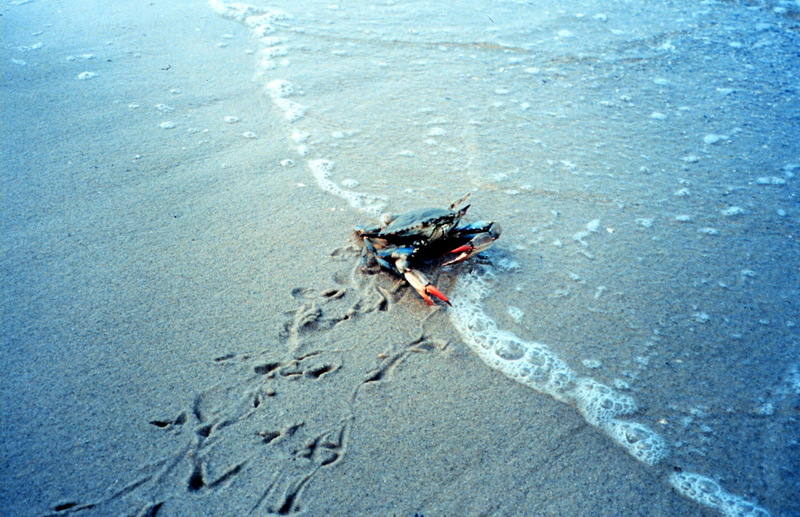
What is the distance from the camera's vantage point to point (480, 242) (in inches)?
146

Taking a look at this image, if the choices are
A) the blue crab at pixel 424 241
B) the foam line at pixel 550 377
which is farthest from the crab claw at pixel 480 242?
the foam line at pixel 550 377

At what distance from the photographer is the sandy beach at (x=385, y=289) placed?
261cm

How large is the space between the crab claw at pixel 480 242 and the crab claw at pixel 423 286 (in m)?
0.39

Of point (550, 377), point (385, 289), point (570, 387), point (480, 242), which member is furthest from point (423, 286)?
point (570, 387)

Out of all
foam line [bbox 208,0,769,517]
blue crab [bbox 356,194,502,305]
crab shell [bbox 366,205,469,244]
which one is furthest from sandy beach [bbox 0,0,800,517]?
crab shell [bbox 366,205,469,244]

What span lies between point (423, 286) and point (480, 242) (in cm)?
57

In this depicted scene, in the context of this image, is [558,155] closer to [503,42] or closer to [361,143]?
[361,143]

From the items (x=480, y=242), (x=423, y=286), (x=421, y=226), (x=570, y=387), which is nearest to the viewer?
(x=570, y=387)

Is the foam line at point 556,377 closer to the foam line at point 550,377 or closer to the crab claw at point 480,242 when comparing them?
the foam line at point 550,377

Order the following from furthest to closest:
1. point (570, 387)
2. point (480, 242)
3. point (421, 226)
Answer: point (480, 242) → point (421, 226) → point (570, 387)

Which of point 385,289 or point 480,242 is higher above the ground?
point 480,242

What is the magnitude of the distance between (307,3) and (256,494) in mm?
7281

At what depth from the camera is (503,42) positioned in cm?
688

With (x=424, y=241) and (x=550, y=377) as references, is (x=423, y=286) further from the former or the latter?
(x=550, y=377)
